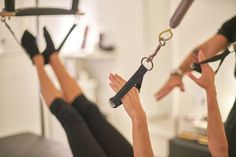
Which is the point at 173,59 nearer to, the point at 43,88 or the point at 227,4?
the point at 227,4

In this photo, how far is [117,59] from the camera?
8.12 feet

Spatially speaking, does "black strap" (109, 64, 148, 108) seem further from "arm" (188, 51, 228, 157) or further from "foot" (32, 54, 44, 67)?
"foot" (32, 54, 44, 67)

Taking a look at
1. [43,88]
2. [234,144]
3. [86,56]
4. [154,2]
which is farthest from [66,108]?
[154,2]

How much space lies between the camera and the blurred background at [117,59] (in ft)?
6.86

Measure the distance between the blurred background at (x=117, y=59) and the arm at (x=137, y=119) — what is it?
0.87 metres

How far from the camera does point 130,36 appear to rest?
93.7 inches

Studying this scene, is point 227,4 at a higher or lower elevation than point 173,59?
higher

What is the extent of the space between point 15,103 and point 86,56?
1.98ft

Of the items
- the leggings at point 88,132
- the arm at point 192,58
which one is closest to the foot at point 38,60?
the leggings at point 88,132

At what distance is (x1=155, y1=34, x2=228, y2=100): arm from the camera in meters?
1.53

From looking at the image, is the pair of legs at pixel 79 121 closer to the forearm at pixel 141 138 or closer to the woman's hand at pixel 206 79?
the forearm at pixel 141 138

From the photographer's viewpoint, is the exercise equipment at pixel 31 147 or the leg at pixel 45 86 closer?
the leg at pixel 45 86

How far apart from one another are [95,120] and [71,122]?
0.43 feet

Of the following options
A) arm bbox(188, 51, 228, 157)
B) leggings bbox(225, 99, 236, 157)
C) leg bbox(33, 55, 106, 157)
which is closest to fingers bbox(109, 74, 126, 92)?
arm bbox(188, 51, 228, 157)
